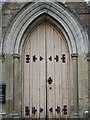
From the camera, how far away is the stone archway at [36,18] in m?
7.98

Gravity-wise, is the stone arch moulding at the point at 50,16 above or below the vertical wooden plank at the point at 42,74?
above

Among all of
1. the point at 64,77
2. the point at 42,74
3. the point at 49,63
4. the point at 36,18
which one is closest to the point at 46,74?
the point at 42,74

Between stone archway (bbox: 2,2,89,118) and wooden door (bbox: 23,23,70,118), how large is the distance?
0.95 feet

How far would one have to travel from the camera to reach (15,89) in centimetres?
797

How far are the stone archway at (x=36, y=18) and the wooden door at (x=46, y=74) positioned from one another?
0.95ft

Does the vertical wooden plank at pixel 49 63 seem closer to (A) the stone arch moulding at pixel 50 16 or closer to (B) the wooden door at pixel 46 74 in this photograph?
(B) the wooden door at pixel 46 74

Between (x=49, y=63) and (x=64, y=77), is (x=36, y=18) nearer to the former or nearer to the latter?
(x=49, y=63)

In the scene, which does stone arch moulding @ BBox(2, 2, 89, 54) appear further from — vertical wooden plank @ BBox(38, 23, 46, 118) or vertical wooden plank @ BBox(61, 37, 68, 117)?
vertical wooden plank @ BBox(38, 23, 46, 118)

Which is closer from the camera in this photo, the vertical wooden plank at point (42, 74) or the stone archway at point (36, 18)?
the stone archway at point (36, 18)

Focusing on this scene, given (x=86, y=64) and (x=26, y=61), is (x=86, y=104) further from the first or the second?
Answer: (x=26, y=61)

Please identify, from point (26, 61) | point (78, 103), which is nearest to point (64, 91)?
point (78, 103)

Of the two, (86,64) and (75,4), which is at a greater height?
(75,4)

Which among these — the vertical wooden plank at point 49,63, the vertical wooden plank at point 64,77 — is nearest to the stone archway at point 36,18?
the vertical wooden plank at point 64,77

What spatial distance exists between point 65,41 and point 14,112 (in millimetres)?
2136
